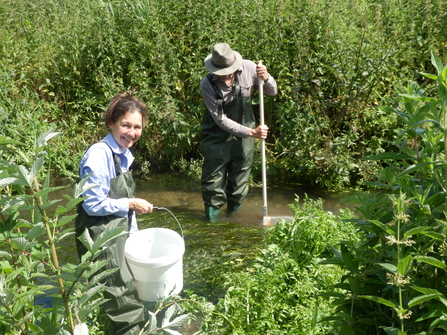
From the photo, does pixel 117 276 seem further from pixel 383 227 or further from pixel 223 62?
pixel 223 62

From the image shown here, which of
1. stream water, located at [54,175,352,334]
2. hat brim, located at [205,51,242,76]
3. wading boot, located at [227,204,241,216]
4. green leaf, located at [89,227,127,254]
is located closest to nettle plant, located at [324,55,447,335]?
green leaf, located at [89,227,127,254]

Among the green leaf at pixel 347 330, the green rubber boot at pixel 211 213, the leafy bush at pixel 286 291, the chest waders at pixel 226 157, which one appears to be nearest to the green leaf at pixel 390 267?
the green leaf at pixel 347 330

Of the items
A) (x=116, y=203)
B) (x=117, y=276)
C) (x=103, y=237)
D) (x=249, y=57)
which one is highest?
(x=249, y=57)

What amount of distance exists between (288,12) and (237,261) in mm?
3614

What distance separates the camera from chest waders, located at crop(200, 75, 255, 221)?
5.77 metres

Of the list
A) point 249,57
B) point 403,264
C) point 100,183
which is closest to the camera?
point 403,264

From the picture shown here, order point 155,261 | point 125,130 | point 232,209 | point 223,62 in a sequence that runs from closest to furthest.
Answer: point 155,261 → point 125,130 → point 223,62 → point 232,209

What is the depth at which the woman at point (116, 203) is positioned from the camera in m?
3.28

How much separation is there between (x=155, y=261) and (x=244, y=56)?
14.3 feet

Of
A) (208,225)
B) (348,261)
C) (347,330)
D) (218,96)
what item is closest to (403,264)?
(348,261)

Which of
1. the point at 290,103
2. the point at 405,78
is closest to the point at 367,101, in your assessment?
the point at 405,78

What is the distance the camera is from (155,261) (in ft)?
11.2

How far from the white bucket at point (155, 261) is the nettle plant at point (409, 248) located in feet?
5.54

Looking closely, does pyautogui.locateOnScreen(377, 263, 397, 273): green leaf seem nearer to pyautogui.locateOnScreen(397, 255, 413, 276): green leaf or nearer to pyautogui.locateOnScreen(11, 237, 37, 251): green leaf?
pyautogui.locateOnScreen(397, 255, 413, 276): green leaf
